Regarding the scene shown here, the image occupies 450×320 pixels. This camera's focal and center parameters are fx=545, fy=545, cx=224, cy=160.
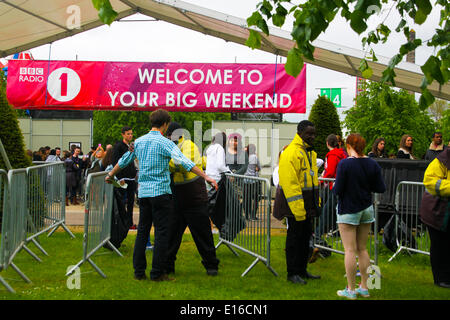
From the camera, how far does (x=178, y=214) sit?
7.39m

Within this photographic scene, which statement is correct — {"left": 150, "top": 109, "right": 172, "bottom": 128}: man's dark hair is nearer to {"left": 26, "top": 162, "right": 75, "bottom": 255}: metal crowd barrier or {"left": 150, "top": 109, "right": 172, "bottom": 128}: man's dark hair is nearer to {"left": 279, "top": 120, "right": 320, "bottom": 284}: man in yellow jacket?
{"left": 279, "top": 120, "right": 320, "bottom": 284}: man in yellow jacket

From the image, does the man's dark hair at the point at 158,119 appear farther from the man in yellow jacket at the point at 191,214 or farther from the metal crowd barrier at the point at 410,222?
the metal crowd barrier at the point at 410,222

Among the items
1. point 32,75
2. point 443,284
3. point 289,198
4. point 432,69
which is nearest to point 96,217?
point 289,198

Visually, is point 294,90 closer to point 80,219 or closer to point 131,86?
point 131,86

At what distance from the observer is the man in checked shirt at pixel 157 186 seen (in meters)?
6.62

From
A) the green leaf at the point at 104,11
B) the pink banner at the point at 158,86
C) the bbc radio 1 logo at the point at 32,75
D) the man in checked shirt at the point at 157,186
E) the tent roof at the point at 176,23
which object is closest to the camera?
the green leaf at the point at 104,11

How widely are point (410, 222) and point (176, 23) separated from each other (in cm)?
662

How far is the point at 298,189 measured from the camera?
→ 21.5 feet

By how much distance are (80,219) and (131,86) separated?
346cm

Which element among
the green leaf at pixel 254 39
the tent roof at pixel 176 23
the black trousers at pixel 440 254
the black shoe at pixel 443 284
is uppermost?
the tent roof at pixel 176 23

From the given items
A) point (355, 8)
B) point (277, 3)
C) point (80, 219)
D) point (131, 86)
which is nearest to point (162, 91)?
point (131, 86)

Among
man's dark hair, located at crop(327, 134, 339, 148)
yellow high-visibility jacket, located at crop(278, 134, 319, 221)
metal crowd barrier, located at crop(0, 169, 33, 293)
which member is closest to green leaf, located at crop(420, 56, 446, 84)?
yellow high-visibility jacket, located at crop(278, 134, 319, 221)

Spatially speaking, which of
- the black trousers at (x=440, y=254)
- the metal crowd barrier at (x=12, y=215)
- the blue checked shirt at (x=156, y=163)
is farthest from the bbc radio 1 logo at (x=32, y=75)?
the black trousers at (x=440, y=254)

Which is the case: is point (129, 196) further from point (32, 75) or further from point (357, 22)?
point (357, 22)
